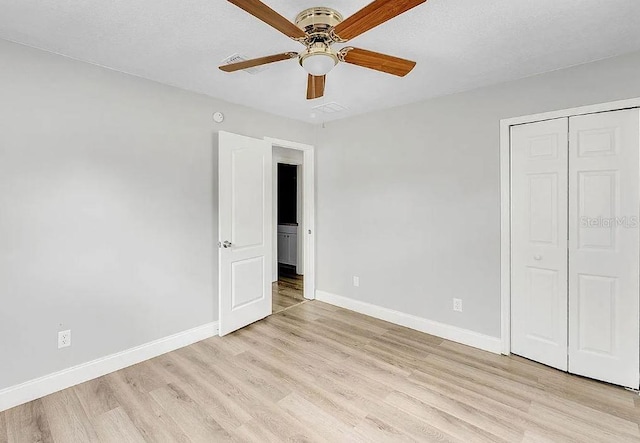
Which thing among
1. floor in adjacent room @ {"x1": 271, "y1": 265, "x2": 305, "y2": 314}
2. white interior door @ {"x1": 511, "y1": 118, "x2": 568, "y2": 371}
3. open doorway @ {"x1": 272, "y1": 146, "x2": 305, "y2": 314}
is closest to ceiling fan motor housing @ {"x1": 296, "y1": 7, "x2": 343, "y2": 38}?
white interior door @ {"x1": 511, "y1": 118, "x2": 568, "y2": 371}

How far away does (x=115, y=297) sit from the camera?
2531mm

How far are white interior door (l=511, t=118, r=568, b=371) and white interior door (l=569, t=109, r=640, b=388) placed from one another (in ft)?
0.22

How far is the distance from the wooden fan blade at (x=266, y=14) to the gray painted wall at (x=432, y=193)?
2071mm

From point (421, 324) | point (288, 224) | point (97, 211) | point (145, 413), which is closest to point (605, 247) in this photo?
point (421, 324)

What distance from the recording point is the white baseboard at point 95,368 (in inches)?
82.2

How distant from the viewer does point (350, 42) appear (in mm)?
2121

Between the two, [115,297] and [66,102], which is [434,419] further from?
[66,102]

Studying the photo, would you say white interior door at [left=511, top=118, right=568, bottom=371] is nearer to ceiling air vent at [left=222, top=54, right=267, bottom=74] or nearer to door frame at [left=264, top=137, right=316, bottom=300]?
ceiling air vent at [left=222, top=54, right=267, bottom=74]

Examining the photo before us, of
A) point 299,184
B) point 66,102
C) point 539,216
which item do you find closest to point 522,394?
point 539,216

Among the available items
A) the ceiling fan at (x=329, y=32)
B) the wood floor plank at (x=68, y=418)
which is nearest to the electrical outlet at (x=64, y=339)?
the wood floor plank at (x=68, y=418)

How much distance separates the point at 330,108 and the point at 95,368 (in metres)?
3.27

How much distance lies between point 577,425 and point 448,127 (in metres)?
2.50

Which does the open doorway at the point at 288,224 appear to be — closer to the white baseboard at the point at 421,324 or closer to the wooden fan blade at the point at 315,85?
the white baseboard at the point at 421,324

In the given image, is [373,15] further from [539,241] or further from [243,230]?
[243,230]
